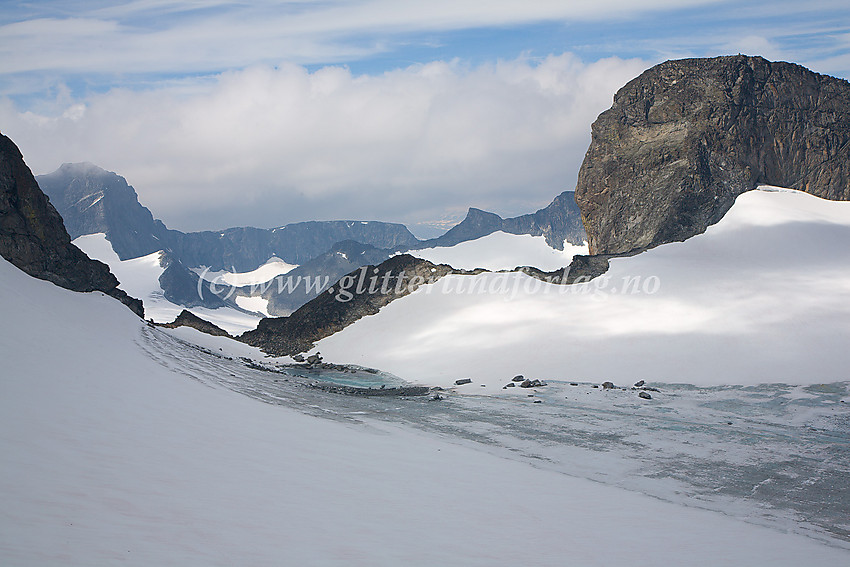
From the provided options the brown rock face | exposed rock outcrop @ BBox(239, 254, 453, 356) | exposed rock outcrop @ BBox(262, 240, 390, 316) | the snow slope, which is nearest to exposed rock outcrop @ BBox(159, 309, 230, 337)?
exposed rock outcrop @ BBox(239, 254, 453, 356)

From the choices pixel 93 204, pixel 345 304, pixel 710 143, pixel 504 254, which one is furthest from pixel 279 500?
pixel 93 204

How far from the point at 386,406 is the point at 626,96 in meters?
40.7

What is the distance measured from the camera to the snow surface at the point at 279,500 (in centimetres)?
542

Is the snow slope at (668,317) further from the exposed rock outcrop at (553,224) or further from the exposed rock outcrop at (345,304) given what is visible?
the exposed rock outcrop at (553,224)

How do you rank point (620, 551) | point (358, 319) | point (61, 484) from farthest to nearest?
1. point (358, 319)
2. point (620, 551)
3. point (61, 484)

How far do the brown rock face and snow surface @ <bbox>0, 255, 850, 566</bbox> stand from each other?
34335 mm

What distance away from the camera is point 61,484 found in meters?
6.06

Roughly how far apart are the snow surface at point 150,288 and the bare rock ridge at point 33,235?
76.4 m

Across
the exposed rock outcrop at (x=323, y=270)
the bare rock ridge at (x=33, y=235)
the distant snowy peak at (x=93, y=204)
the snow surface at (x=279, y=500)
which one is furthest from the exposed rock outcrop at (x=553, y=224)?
the snow surface at (x=279, y=500)

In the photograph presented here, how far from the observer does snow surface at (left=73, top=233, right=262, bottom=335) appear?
115m

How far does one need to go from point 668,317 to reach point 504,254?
119 metres

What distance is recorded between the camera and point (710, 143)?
44.0 metres

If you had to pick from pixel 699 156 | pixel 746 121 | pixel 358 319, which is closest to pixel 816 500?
pixel 358 319

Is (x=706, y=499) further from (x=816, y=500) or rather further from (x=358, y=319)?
(x=358, y=319)
